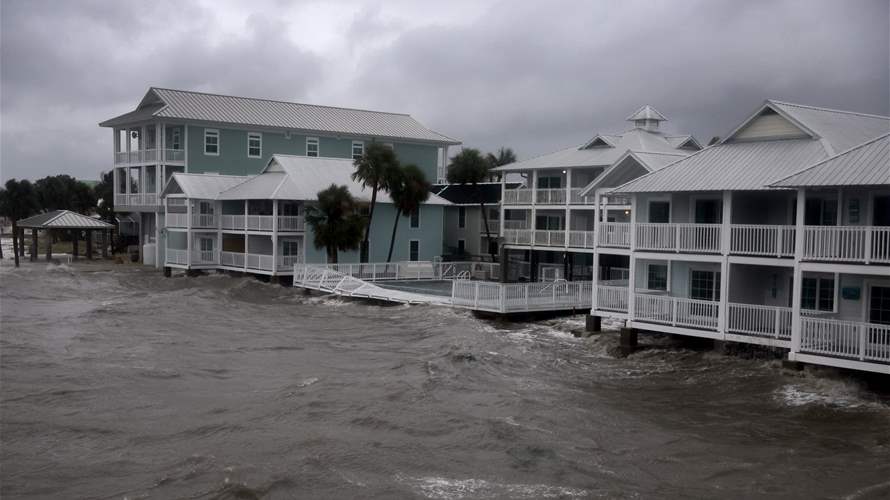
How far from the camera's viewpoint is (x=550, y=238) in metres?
45.2

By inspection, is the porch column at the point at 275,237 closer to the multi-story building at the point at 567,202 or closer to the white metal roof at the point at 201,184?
the white metal roof at the point at 201,184

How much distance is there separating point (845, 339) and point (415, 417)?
10.7 m

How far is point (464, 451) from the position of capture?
17.3 m

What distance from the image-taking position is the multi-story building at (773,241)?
21.6m

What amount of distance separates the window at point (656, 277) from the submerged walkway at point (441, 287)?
644 cm

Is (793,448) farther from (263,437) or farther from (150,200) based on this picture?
(150,200)

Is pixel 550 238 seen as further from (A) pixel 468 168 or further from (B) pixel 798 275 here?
(B) pixel 798 275

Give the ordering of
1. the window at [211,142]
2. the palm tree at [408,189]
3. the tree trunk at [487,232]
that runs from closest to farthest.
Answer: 1. the palm tree at [408,189]
2. the tree trunk at [487,232]
3. the window at [211,142]

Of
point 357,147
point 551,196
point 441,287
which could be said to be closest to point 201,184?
point 357,147

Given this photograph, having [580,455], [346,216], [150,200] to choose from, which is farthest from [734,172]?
[150,200]

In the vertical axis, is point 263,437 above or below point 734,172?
below

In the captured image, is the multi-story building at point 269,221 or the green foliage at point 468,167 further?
the green foliage at point 468,167

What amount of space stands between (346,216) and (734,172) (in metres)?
25.0

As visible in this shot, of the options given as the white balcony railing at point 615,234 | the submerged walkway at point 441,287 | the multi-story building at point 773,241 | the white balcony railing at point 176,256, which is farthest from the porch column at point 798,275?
the white balcony railing at point 176,256
